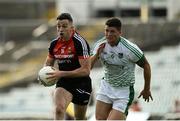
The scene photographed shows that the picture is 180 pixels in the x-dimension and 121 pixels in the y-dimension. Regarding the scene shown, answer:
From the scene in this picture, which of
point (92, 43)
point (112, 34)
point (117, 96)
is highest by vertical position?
point (112, 34)

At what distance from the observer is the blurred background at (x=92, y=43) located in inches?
814

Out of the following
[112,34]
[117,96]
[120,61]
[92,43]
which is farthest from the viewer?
[92,43]

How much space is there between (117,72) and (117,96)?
32cm

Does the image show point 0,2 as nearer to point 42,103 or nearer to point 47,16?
point 47,16

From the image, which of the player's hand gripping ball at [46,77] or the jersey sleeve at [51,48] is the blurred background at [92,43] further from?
the player's hand gripping ball at [46,77]

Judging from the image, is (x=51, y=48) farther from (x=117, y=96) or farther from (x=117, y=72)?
(x=117, y=96)

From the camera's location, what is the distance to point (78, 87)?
955 cm

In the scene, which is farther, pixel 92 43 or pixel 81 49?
pixel 92 43

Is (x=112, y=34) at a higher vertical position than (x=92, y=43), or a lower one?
higher

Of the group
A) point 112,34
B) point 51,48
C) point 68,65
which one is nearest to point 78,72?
point 68,65

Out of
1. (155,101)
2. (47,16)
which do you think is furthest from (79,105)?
(47,16)

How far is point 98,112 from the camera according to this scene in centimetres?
940

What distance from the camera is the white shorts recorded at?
30.5ft

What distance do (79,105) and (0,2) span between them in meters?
30.8
